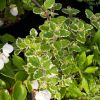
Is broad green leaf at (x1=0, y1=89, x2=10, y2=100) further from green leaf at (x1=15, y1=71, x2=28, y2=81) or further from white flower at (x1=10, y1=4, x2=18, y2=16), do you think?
white flower at (x1=10, y1=4, x2=18, y2=16)

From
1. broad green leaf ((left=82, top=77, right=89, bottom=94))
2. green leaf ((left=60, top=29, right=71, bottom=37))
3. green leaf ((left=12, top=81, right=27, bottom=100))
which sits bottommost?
broad green leaf ((left=82, top=77, right=89, bottom=94))

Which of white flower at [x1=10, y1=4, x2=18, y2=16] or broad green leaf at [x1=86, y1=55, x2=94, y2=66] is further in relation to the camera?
white flower at [x1=10, y1=4, x2=18, y2=16]

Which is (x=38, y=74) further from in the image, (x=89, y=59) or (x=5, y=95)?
(x=89, y=59)

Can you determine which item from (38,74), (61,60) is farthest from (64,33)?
(38,74)

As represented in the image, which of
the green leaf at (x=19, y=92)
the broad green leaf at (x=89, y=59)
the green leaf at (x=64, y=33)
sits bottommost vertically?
the green leaf at (x=19, y=92)

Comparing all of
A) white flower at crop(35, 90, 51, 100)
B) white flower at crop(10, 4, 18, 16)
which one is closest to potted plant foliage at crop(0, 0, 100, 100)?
white flower at crop(35, 90, 51, 100)

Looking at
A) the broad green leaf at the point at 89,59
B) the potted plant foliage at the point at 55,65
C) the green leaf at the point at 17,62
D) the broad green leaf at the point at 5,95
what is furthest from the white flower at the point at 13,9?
the broad green leaf at the point at 5,95

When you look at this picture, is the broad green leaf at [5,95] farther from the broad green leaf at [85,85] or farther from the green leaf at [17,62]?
the broad green leaf at [85,85]
